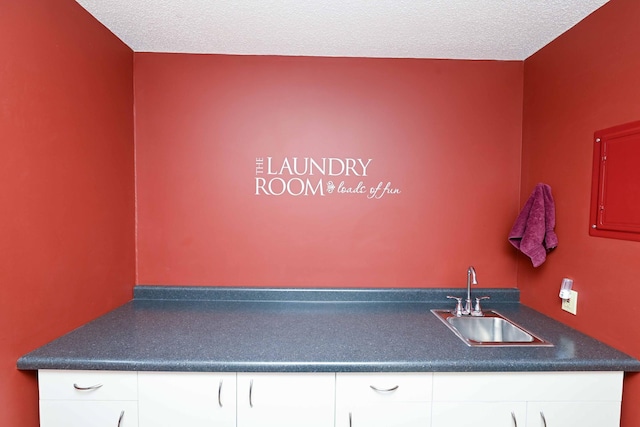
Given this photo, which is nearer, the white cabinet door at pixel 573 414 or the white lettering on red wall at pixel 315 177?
the white cabinet door at pixel 573 414

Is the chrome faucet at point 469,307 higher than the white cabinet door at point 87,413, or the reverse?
the chrome faucet at point 469,307

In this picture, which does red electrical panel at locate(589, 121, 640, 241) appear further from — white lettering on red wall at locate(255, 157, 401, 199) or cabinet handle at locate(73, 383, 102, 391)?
cabinet handle at locate(73, 383, 102, 391)

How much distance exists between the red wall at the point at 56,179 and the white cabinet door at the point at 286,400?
0.85 m

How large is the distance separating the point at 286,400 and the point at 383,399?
15.0 inches

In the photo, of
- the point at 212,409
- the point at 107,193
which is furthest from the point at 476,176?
the point at 107,193

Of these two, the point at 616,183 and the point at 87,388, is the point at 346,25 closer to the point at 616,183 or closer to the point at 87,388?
the point at 616,183

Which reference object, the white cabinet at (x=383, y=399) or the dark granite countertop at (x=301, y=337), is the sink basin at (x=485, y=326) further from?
the white cabinet at (x=383, y=399)

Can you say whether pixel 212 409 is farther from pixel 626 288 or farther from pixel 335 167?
pixel 626 288

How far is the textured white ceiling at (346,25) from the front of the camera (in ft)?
4.72

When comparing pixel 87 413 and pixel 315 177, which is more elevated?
pixel 315 177

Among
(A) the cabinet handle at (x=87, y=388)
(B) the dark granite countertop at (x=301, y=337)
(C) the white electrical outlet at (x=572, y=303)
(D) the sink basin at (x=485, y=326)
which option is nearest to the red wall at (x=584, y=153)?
(C) the white electrical outlet at (x=572, y=303)

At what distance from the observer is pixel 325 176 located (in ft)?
6.33

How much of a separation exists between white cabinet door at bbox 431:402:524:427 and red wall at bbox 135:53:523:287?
0.77 meters

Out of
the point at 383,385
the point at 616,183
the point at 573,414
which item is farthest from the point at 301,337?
the point at 616,183
